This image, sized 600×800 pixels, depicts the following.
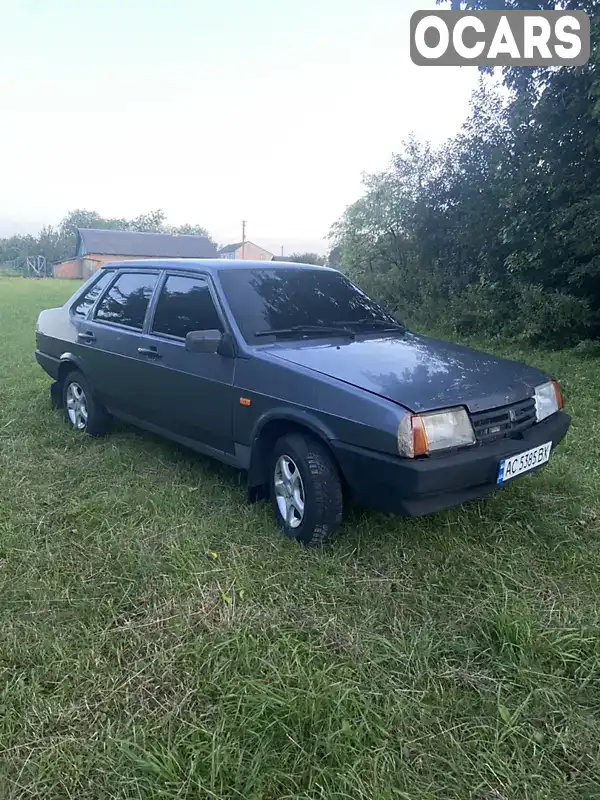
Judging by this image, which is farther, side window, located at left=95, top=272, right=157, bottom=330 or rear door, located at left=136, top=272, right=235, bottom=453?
side window, located at left=95, top=272, right=157, bottom=330

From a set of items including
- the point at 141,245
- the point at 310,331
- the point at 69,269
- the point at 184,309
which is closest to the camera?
the point at 310,331

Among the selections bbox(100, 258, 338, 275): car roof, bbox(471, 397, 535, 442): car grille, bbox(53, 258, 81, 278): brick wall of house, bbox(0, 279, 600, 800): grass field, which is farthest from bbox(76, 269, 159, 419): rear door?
bbox(53, 258, 81, 278): brick wall of house

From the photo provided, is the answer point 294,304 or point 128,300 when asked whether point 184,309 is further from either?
point 128,300

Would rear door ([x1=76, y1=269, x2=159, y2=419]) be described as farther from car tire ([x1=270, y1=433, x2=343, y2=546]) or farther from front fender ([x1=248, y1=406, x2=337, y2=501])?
car tire ([x1=270, y1=433, x2=343, y2=546])

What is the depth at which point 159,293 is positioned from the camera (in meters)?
4.59

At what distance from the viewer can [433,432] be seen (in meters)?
2.99

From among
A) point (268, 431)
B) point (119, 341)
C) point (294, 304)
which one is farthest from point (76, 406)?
point (268, 431)

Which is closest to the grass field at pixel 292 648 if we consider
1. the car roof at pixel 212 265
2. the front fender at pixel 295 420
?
the front fender at pixel 295 420

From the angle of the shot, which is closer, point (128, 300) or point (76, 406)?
point (128, 300)

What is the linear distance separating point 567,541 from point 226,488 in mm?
2164

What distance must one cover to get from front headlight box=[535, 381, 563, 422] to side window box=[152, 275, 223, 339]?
1.97 metres

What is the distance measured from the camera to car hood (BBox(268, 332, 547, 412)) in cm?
315

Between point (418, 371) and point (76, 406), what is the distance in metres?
3.51

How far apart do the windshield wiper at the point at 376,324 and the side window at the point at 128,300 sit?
1.55 metres
